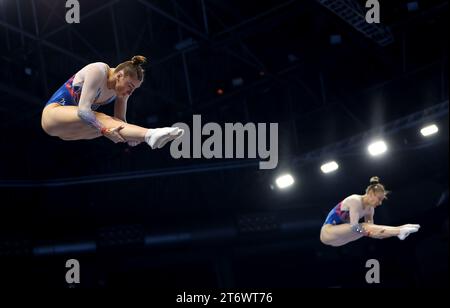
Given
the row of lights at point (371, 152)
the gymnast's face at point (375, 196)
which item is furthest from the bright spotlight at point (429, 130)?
the gymnast's face at point (375, 196)

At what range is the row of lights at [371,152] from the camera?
34.3ft

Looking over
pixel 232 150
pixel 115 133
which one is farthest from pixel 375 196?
pixel 232 150

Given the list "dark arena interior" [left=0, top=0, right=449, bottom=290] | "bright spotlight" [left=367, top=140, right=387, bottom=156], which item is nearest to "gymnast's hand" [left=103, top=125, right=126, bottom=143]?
"dark arena interior" [left=0, top=0, right=449, bottom=290]

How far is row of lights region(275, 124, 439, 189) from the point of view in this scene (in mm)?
10453

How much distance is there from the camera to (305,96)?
12109 mm

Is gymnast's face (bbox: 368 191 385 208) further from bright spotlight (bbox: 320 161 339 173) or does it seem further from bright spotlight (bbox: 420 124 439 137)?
bright spotlight (bbox: 320 161 339 173)

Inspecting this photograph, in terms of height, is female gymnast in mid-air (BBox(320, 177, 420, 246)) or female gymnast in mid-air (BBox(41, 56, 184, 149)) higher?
female gymnast in mid-air (BBox(41, 56, 184, 149))

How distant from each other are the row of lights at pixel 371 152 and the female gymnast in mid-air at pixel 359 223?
9.83 ft

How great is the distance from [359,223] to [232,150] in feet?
12.4

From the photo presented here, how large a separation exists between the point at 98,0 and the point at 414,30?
597cm

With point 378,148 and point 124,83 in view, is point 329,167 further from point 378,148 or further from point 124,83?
point 124,83

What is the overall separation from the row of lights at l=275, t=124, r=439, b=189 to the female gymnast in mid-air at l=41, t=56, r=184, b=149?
6327 mm

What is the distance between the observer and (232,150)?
35.4 feet

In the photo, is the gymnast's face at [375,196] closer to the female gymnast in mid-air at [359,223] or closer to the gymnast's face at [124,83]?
the female gymnast in mid-air at [359,223]
